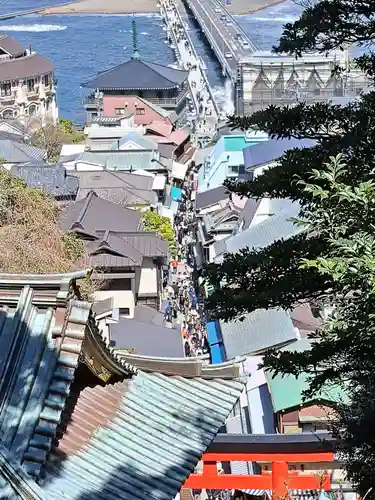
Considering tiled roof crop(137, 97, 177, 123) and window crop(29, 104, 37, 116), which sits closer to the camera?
tiled roof crop(137, 97, 177, 123)

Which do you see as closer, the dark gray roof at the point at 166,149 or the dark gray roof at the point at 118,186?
the dark gray roof at the point at 118,186

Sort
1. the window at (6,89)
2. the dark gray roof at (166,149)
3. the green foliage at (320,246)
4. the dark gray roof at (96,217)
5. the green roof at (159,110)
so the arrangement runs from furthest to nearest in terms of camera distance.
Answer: the window at (6,89), the green roof at (159,110), the dark gray roof at (166,149), the dark gray roof at (96,217), the green foliage at (320,246)

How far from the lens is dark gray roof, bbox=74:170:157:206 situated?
23344 mm

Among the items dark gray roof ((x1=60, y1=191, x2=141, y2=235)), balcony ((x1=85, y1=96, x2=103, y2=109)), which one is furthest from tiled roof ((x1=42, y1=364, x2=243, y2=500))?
balcony ((x1=85, y1=96, x2=103, y2=109))

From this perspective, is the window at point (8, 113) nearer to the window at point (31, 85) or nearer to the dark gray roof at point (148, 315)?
the window at point (31, 85)

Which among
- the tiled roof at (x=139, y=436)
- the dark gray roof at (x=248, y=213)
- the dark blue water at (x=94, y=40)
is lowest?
the dark blue water at (x=94, y=40)

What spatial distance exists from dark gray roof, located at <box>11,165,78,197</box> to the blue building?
539 centimetres

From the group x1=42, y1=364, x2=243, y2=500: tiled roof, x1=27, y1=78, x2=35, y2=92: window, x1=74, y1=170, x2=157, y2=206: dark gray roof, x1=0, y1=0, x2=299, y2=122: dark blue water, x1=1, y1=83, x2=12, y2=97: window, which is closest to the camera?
x1=42, y1=364, x2=243, y2=500: tiled roof

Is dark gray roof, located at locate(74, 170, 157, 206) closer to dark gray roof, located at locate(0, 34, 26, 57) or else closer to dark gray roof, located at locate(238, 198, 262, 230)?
dark gray roof, located at locate(238, 198, 262, 230)

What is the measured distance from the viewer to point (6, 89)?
137 feet

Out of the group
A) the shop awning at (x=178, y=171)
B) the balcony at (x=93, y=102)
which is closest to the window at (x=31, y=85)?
the balcony at (x=93, y=102)

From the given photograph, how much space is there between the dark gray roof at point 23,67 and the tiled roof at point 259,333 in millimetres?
29126

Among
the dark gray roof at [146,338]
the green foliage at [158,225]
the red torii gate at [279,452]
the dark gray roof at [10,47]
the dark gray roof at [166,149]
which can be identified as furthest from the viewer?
the dark gray roof at [10,47]

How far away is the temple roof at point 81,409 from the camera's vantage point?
4379mm
